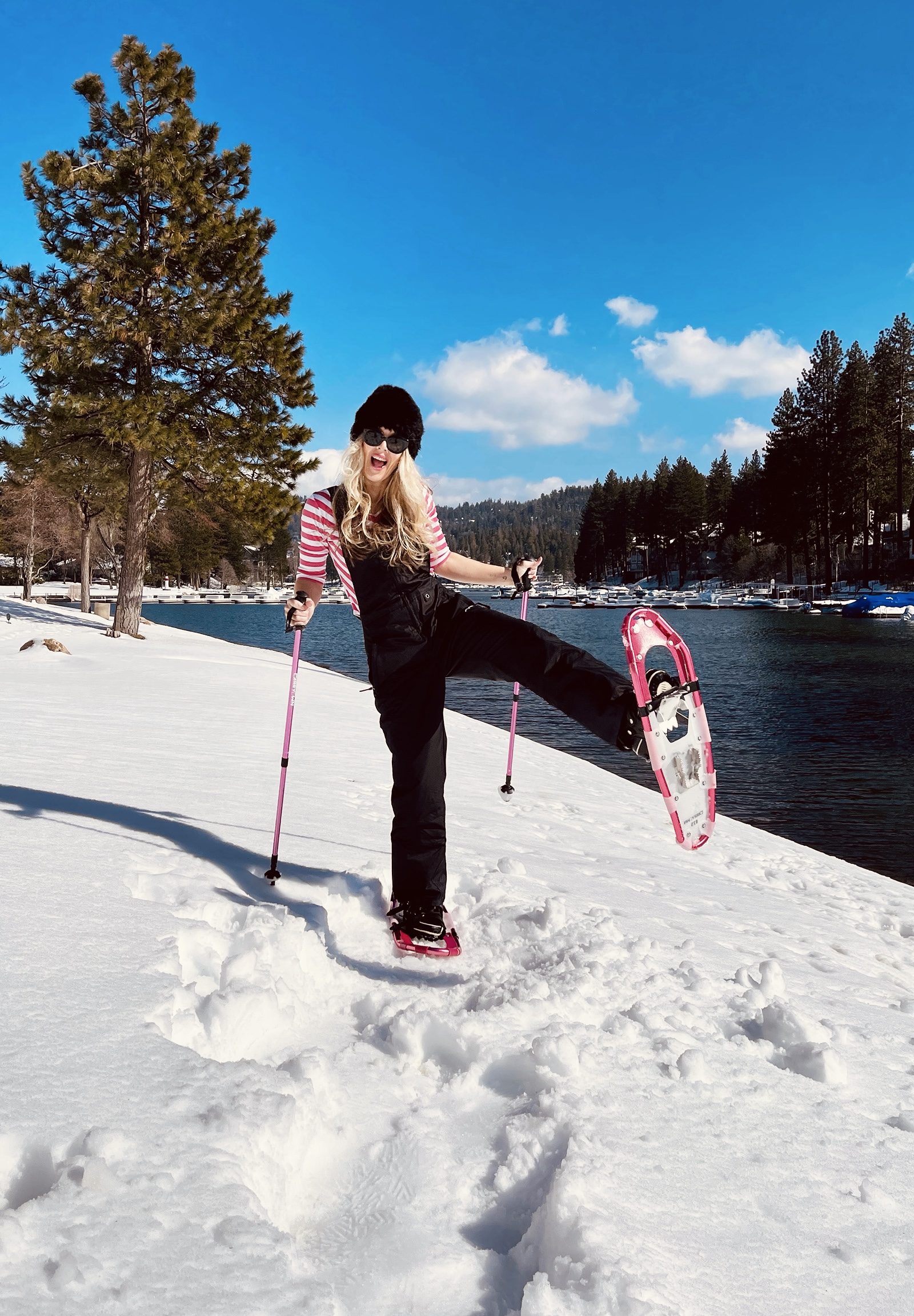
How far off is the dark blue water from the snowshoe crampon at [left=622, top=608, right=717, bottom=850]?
3.88 m

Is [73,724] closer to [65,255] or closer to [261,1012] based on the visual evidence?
[261,1012]

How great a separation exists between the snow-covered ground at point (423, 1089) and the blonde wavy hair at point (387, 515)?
168 centimetres

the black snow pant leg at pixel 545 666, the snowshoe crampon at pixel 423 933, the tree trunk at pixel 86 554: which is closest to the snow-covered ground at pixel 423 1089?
the snowshoe crampon at pixel 423 933

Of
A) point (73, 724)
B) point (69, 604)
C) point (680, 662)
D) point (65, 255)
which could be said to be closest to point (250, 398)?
point (65, 255)

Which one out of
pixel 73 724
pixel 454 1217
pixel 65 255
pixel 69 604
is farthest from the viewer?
pixel 69 604

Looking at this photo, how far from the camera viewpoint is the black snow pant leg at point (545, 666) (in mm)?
3262

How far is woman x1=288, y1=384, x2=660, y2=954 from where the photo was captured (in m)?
3.31

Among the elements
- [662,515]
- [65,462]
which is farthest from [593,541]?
[65,462]

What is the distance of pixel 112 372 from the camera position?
17.8m

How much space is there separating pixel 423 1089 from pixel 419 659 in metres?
1.72

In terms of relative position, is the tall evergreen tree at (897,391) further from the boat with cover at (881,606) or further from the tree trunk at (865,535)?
the boat with cover at (881,606)

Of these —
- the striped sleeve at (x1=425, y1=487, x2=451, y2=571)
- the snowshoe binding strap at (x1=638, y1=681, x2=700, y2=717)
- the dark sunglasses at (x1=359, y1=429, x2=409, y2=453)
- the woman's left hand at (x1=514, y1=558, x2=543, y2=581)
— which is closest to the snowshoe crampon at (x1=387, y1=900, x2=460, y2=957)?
the snowshoe binding strap at (x1=638, y1=681, x2=700, y2=717)

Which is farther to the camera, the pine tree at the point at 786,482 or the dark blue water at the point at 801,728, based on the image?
the pine tree at the point at 786,482

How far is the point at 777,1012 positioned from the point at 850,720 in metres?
15.9
